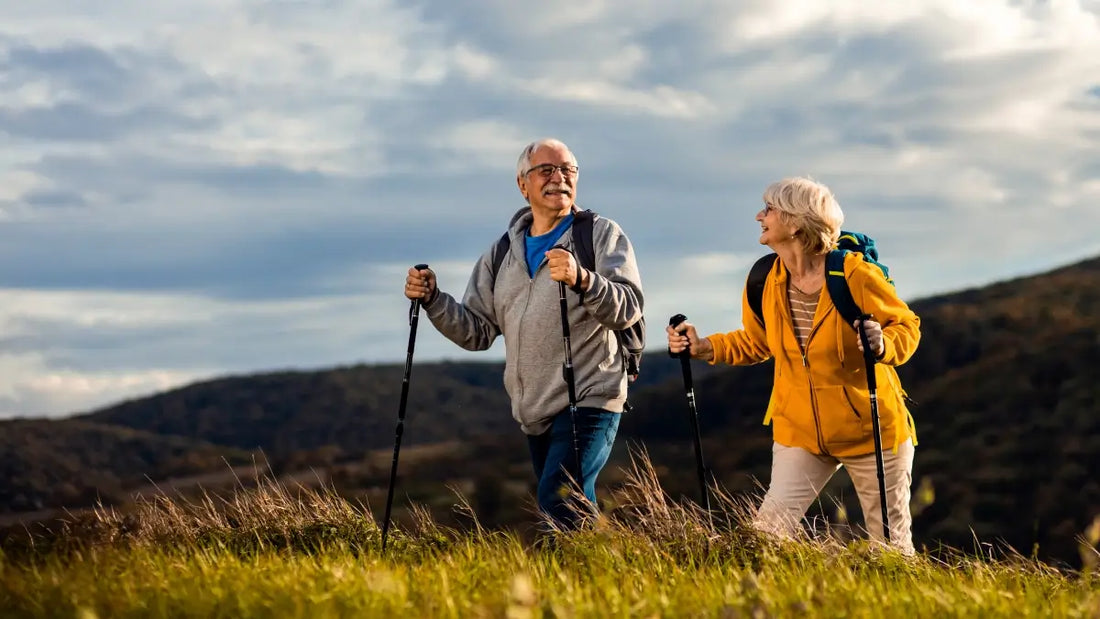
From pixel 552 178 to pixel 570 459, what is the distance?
173cm

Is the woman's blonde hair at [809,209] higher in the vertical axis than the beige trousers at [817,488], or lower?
higher

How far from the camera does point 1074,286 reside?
55969 millimetres

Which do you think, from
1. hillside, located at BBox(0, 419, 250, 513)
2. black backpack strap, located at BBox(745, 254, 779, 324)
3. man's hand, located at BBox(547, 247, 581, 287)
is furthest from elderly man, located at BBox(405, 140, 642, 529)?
hillside, located at BBox(0, 419, 250, 513)

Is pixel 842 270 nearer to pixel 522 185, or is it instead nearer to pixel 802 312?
pixel 802 312

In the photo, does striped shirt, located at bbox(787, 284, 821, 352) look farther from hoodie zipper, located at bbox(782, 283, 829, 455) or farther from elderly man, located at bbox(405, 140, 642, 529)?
elderly man, located at bbox(405, 140, 642, 529)

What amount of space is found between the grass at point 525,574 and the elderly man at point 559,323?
18.2 inches

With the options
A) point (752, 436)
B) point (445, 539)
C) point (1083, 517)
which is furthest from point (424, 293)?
point (752, 436)

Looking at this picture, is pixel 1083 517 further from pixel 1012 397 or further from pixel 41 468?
pixel 41 468

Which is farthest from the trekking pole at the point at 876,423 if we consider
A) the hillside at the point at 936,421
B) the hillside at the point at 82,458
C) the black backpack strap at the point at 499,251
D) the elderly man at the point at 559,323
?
the hillside at the point at 82,458

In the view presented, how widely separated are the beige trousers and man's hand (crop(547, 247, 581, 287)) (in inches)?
65.8

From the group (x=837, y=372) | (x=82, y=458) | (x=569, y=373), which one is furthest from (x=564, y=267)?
(x=82, y=458)

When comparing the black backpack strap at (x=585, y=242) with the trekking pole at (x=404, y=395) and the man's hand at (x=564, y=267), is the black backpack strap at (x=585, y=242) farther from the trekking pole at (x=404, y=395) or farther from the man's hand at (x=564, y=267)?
the trekking pole at (x=404, y=395)

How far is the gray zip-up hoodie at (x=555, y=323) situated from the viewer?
23.4ft

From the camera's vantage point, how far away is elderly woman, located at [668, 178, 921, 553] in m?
6.80
